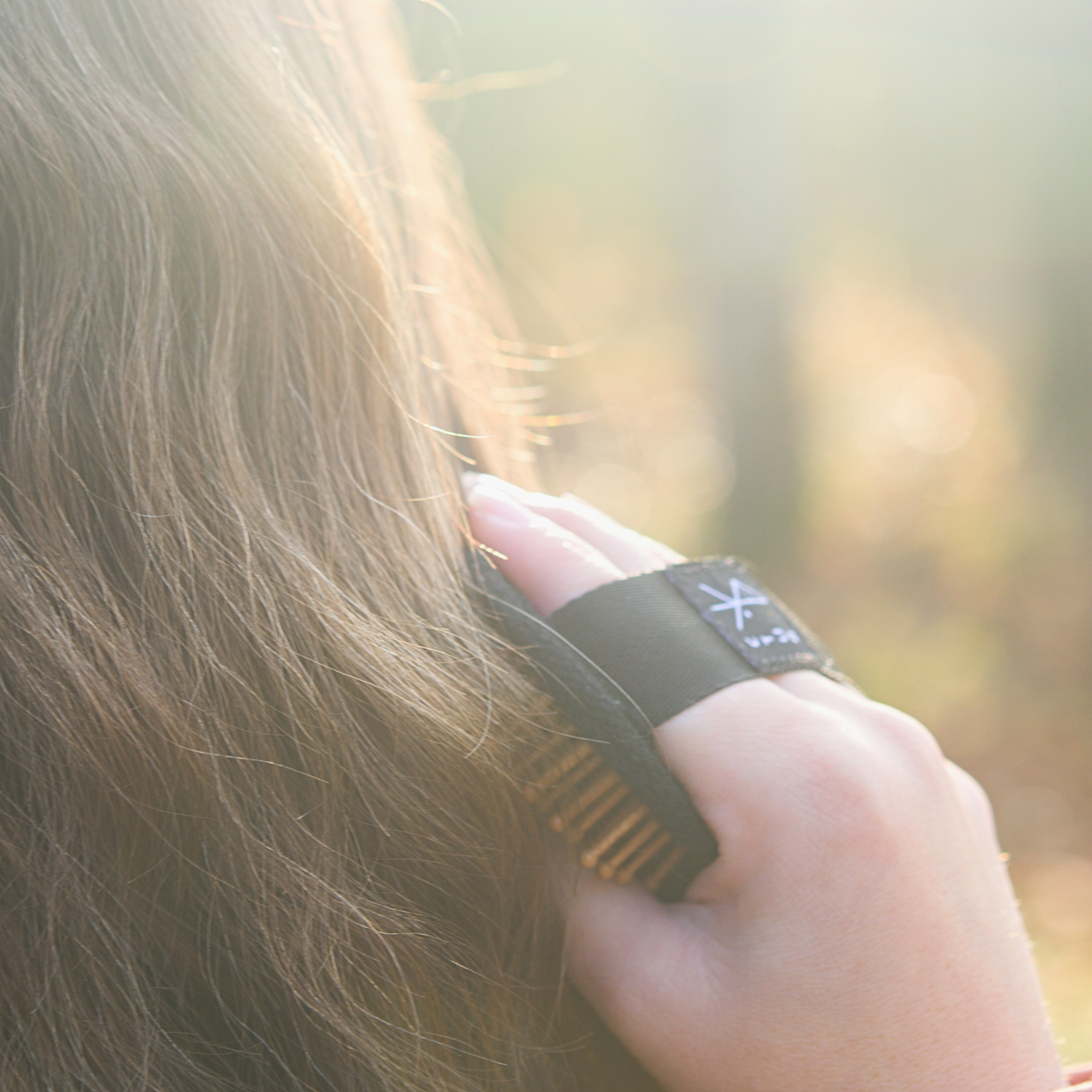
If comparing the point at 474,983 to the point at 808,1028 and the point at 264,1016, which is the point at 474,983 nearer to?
the point at 264,1016

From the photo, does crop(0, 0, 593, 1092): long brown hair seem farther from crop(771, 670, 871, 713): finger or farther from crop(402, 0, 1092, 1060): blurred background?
crop(402, 0, 1092, 1060): blurred background

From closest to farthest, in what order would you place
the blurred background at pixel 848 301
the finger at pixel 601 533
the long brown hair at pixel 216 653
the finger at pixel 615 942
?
the long brown hair at pixel 216 653 → the finger at pixel 615 942 → the finger at pixel 601 533 → the blurred background at pixel 848 301

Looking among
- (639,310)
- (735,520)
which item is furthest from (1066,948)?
(639,310)

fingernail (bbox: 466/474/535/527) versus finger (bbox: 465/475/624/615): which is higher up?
fingernail (bbox: 466/474/535/527)

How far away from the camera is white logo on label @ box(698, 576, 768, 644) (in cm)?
78

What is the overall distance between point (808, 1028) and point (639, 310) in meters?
6.69

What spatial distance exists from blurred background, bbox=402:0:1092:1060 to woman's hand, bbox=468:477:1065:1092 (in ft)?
12.5

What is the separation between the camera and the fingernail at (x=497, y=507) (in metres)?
0.79

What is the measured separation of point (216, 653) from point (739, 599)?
47 cm

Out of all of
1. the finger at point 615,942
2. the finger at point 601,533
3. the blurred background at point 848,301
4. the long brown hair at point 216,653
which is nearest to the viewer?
the long brown hair at point 216,653

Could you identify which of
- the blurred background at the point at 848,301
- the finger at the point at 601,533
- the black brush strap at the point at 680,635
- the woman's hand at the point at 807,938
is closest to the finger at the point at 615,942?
the woman's hand at the point at 807,938

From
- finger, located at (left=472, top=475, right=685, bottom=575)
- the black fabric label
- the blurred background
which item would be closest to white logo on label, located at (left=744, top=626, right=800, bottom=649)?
the black fabric label

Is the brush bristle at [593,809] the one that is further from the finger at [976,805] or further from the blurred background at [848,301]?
the blurred background at [848,301]

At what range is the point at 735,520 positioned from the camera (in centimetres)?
548
